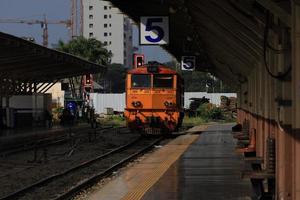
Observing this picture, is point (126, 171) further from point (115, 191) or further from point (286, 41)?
point (286, 41)

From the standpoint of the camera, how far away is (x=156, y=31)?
17594 mm

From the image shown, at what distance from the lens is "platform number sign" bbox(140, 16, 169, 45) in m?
17.7

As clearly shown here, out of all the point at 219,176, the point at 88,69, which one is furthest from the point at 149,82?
the point at 219,176

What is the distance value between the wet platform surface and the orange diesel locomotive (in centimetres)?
1004

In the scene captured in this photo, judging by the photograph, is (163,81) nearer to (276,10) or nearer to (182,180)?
(182,180)

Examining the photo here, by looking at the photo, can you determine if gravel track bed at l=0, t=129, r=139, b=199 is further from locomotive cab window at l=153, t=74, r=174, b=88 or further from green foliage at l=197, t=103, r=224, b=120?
green foliage at l=197, t=103, r=224, b=120

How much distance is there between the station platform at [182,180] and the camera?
11.3 metres

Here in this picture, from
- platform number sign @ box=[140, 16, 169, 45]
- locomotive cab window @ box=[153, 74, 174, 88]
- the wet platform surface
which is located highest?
platform number sign @ box=[140, 16, 169, 45]

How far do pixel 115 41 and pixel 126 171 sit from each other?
133362 mm

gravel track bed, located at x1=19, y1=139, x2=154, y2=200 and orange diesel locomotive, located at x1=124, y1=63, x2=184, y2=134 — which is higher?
orange diesel locomotive, located at x1=124, y1=63, x2=184, y2=134

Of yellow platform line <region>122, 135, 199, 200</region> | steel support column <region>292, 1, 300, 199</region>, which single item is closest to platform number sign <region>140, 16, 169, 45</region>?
yellow platform line <region>122, 135, 199, 200</region>

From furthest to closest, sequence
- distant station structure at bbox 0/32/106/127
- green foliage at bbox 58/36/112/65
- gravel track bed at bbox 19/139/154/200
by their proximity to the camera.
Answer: green foliage at bbox 58/36/112/65, distant station structure at bbox 0/32/106/127, gravel track bed at bbox 19/139/154/200

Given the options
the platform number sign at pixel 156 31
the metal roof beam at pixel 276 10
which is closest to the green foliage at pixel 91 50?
the platform number sign at pixel 156 31

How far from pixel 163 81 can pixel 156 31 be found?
13073 millimetres
